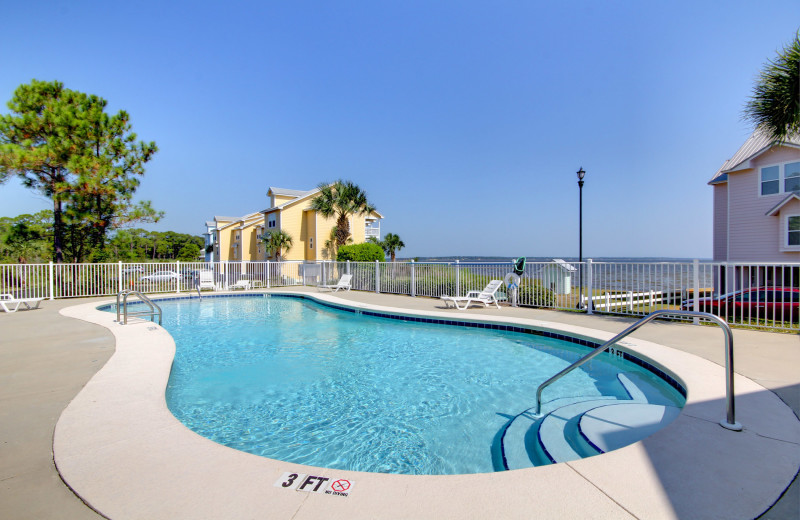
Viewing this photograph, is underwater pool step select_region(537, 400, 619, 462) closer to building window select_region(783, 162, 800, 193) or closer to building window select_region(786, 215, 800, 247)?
building window select_region(786, 215, 800, 247)

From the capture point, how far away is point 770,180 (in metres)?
13.9

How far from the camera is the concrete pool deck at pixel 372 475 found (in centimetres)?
183

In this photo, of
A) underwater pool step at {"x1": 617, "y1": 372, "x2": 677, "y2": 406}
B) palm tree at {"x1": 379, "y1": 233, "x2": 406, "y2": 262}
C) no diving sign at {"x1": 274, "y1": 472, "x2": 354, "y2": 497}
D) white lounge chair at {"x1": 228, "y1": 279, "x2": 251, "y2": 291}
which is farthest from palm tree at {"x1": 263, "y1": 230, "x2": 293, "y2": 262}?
no diving sign at {"x1": 274, "y1": 472, "x2": 354, "y2": 497}

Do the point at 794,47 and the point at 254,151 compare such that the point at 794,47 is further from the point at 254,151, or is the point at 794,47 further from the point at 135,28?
the point at 254,151

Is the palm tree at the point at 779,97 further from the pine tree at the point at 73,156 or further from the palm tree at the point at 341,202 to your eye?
the pine tree at the point at 73,156

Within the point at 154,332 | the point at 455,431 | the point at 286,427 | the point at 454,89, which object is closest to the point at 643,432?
the point at 455,431

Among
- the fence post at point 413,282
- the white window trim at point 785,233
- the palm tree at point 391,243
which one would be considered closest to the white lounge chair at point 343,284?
the fence post at point 413,282

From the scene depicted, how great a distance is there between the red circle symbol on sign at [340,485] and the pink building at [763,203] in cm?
1562

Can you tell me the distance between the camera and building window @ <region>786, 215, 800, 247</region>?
1302 cm

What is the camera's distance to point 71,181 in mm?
16141

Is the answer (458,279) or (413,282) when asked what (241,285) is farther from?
(458,279)

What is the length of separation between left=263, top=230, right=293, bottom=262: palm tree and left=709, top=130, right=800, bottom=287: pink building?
22408mm

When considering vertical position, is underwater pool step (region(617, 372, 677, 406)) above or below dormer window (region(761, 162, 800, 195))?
below

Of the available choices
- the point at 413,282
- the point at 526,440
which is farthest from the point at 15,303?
the point at 526,440
